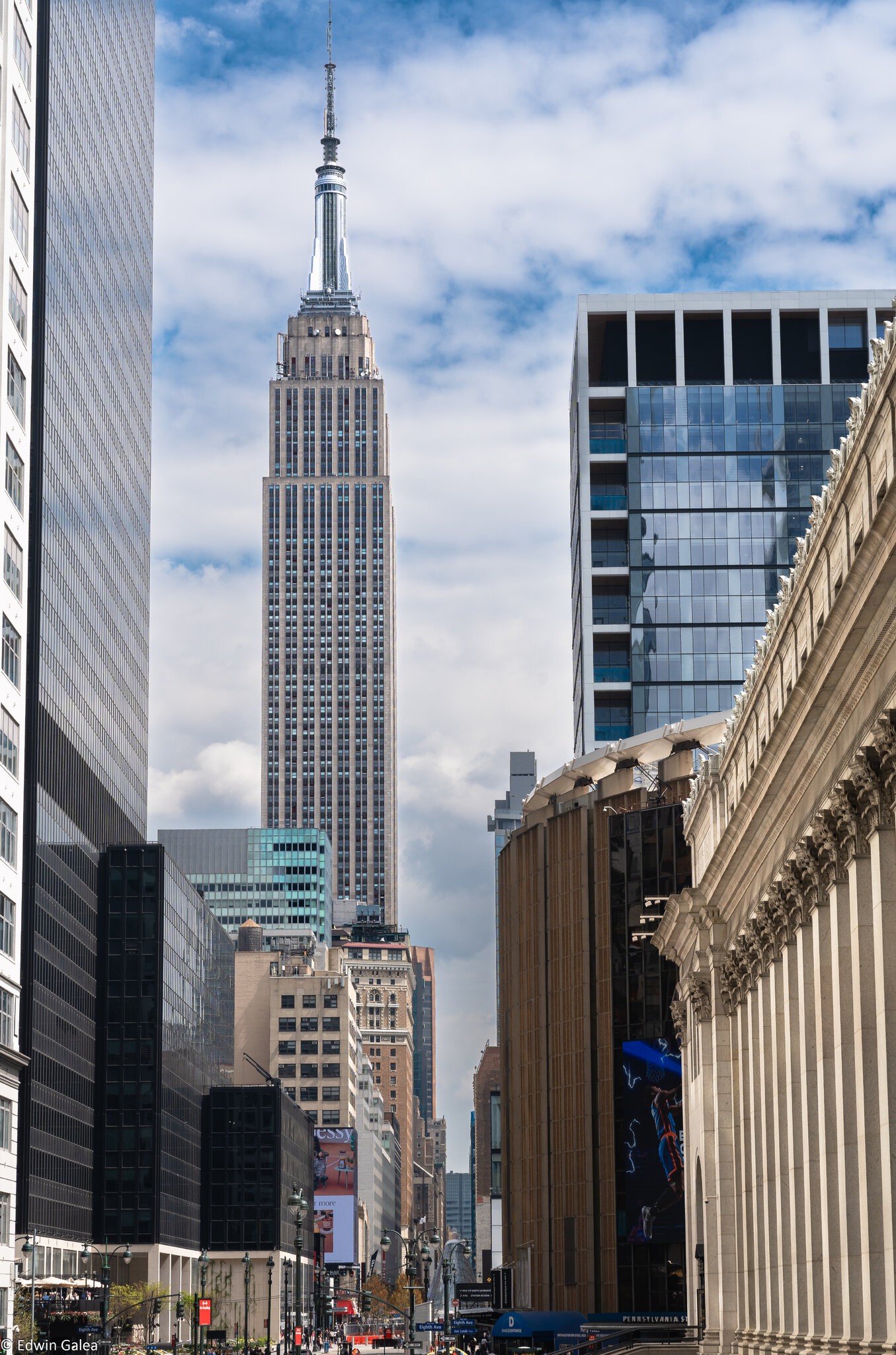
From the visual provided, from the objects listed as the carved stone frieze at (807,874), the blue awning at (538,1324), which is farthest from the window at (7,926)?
the carved stone frieze at (807,874)

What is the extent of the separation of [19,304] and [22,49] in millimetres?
12044

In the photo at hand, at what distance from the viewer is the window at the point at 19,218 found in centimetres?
8556

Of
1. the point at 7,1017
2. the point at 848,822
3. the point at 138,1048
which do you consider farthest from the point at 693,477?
the point at 848,822

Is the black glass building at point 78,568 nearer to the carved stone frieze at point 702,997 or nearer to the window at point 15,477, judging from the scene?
the window at point 15,477

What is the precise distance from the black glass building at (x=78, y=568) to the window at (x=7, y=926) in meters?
38.2

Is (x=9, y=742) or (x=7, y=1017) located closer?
(x=7, y=1017)

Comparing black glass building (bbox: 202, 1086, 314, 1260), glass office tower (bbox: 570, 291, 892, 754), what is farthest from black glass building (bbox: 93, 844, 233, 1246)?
glass office tower (bbox: 570, 291, 892, 754)

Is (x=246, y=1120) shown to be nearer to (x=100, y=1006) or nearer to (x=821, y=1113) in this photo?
(x=100, y=1006)

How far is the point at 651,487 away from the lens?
158 meters

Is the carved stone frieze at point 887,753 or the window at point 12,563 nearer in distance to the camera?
the carved stone frieze at point 887,753

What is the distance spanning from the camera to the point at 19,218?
87.4m

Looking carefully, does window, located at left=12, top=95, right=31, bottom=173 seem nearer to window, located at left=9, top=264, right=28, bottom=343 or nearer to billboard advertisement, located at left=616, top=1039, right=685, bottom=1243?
window, located at left=9, top=264, right=28, bottom=343

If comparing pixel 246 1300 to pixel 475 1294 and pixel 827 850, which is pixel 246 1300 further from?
pixel 827 850

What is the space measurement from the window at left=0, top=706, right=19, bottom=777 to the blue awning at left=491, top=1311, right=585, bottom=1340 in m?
34.6
